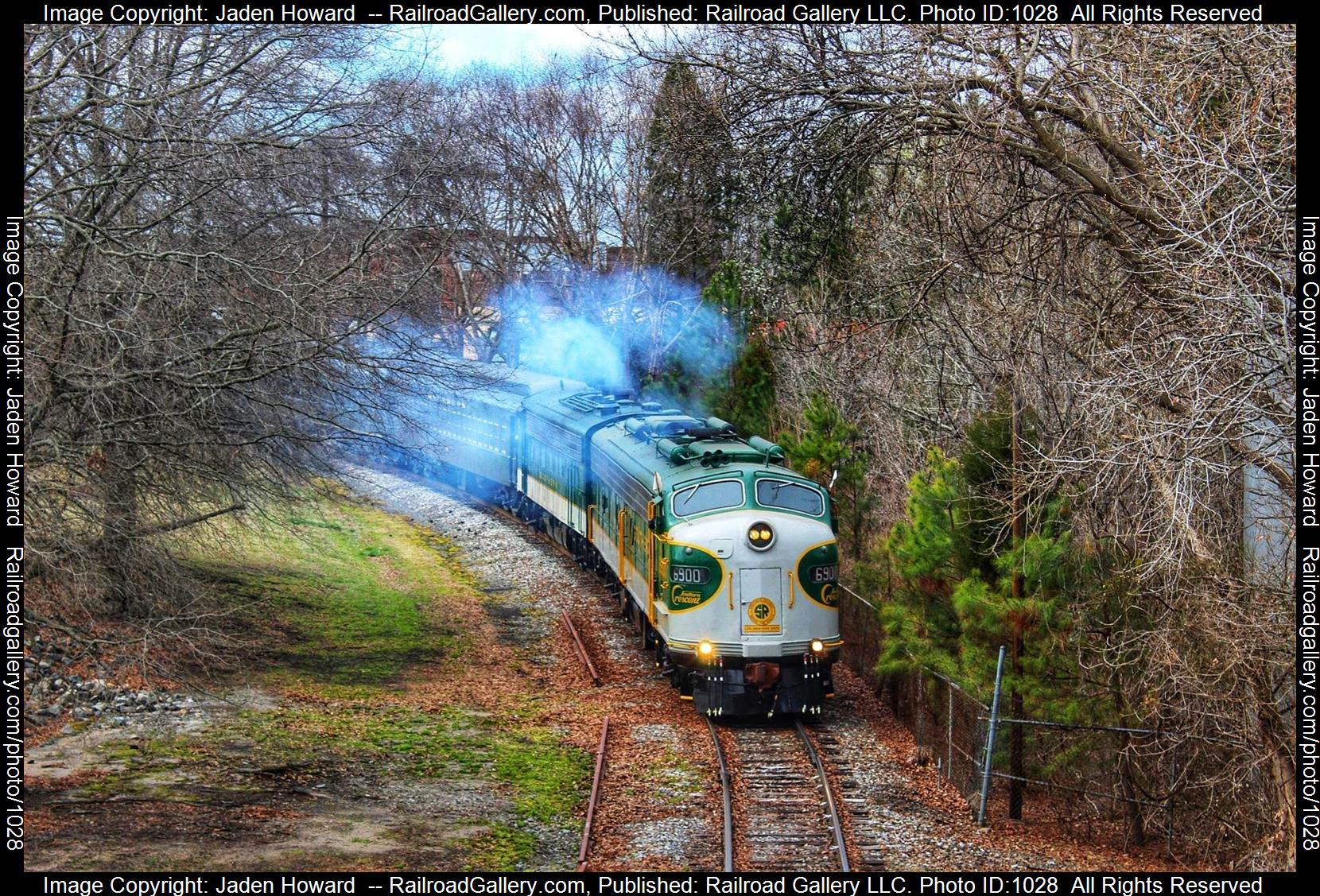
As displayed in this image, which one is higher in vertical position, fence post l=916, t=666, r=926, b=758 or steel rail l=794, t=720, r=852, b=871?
fence post l=916, t=666, r=926, b=758

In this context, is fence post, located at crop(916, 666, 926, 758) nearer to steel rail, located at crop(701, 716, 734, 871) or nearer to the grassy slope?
steel rail, located at crop(701, 716, 734, 871)

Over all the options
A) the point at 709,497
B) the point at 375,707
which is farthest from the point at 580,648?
the point at 709,497

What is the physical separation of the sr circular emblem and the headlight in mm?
654

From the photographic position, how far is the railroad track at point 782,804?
1143cm

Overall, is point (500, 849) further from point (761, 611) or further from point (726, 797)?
point (761, 611)

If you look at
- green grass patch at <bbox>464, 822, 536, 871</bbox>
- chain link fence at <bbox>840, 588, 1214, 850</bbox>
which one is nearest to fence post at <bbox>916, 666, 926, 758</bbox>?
chain link fence at <bbox>840, 588, 1214, 850</bbox>

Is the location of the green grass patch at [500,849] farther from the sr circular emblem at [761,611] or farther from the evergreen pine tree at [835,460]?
the evergreen pine tree at [835,460]

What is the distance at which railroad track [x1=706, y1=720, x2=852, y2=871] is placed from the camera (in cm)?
1143

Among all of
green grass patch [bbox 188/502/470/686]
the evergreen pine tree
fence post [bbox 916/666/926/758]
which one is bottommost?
fence post [bbox 916/666/926/758]

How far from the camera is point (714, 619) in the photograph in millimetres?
15641

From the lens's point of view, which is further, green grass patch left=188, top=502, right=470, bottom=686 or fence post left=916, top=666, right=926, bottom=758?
green grass patch left=188, top=502, right=470, bottom=686

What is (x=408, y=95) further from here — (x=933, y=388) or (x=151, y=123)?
(x=933, y=388)

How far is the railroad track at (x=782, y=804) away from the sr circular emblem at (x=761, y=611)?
4.61ft
